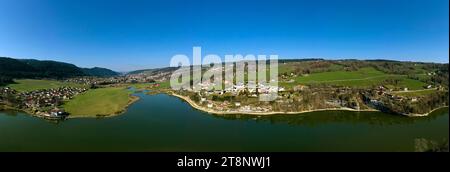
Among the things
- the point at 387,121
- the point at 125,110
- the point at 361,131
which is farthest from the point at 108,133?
the point at 387,121

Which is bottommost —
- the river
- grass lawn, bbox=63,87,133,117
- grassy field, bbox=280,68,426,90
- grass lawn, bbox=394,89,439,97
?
the river

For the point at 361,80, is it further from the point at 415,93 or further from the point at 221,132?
the point at 221,132

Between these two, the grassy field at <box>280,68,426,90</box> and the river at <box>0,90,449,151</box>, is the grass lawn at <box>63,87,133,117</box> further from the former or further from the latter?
the grassy field at <box>280,68,426,90</box>

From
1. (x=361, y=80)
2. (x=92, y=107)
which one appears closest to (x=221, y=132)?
(x=92, y=107)

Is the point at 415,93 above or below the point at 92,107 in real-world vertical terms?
above

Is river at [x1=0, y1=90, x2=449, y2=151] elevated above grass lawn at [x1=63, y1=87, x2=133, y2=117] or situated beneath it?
situated beneath

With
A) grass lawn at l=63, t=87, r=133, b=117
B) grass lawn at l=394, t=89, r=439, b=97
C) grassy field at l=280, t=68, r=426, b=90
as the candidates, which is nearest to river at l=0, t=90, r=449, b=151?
grass lawn at l=63, t=87, r=133, b=117

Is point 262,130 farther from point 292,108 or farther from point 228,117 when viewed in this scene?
point 292,108

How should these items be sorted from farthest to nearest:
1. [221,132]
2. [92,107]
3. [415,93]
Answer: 1. [92,107]
2. [415,93]
3. [221,132]
